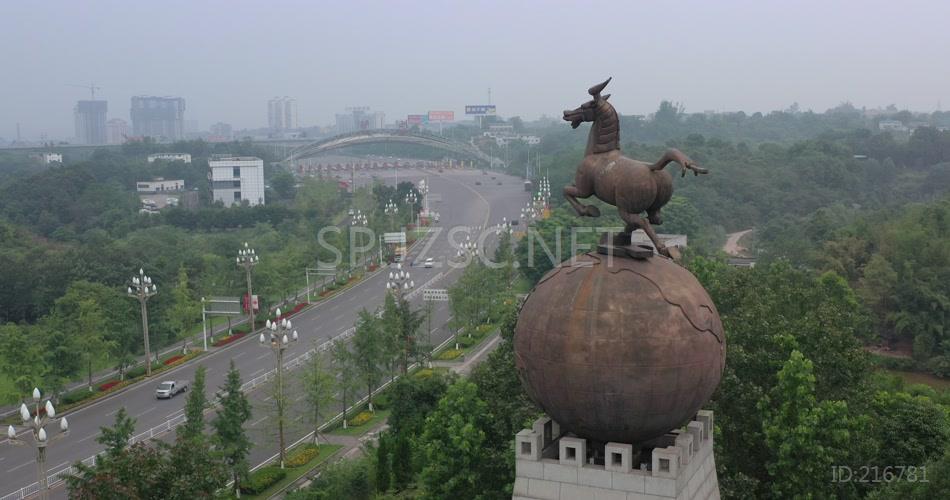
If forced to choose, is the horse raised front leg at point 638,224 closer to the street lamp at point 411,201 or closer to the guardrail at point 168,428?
the guardrail at point 168,428

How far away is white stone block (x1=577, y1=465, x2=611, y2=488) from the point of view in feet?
39.2

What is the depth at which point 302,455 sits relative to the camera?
Answer: 28188mm

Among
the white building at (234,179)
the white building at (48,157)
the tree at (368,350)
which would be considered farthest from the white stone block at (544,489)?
the white building at (48,157)

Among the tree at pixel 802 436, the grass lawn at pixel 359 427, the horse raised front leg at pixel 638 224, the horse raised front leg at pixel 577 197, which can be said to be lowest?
the grass lawn at pixel 359 427

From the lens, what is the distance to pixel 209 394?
3450 cm

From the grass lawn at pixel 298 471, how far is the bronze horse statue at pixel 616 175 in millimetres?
15917

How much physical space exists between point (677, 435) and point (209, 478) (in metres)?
8.98

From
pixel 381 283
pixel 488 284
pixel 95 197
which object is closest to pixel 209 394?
pixel 488 284

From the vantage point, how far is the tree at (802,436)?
17.9m

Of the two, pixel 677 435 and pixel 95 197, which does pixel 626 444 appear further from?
pixel 95 197

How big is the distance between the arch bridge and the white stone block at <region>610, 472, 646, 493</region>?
5342 inches

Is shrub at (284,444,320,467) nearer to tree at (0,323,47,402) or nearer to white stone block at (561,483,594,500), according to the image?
tree at (0,323,47,402)

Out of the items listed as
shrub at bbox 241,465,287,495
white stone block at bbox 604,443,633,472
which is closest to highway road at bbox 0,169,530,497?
shrub at bbox 241,465,287,495

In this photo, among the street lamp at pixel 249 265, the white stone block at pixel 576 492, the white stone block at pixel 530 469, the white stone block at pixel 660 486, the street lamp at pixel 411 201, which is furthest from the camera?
the street lamp at pixel 411 201
